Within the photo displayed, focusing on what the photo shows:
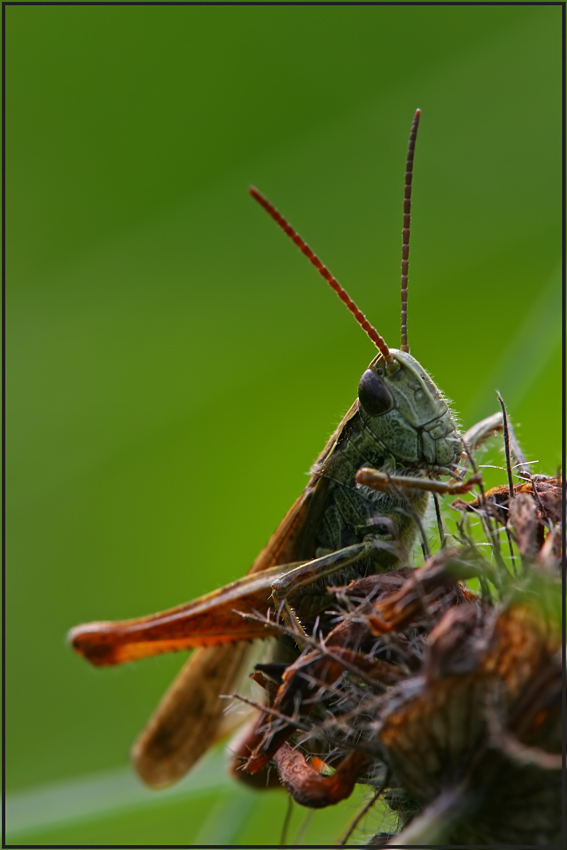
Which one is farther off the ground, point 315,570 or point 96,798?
point 315,570

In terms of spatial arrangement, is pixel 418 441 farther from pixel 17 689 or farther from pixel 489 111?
pixel 17 689

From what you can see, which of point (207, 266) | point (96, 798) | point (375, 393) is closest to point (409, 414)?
point (375, 393)

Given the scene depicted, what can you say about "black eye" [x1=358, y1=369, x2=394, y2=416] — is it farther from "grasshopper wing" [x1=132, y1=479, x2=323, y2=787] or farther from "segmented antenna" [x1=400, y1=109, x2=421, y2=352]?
"grasshopper wing" [x1=132, y1=479, x2=323, y2=787]

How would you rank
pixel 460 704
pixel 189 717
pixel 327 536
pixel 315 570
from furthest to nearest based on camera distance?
1. pixel 189 717
2. pixel 327 536
3. pixel 315 570
4. pixel 460 704

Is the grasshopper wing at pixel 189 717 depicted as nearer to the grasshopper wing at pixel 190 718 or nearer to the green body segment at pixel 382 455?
the grasshopper wing at pixel 190 718

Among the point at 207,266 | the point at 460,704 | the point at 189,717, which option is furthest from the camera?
the point at 207,266

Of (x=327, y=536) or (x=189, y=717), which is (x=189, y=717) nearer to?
(x=189, y=717)

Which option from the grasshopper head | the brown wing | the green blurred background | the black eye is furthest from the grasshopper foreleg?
the green blurred background

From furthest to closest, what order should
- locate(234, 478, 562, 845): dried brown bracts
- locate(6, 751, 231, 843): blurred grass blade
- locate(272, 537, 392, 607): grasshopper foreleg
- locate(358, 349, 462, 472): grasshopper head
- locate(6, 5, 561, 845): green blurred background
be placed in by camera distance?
locate(6, 5, 561, 845): green blurred background → locate(6, 751, 231, 843): blurred grass blade → locate(358, 349, 462, 472): grasshopper head → locate(272, 537, 392, 607): grasshopper foreleg → locate(234, 478, 562, 845): dried brown bracts
